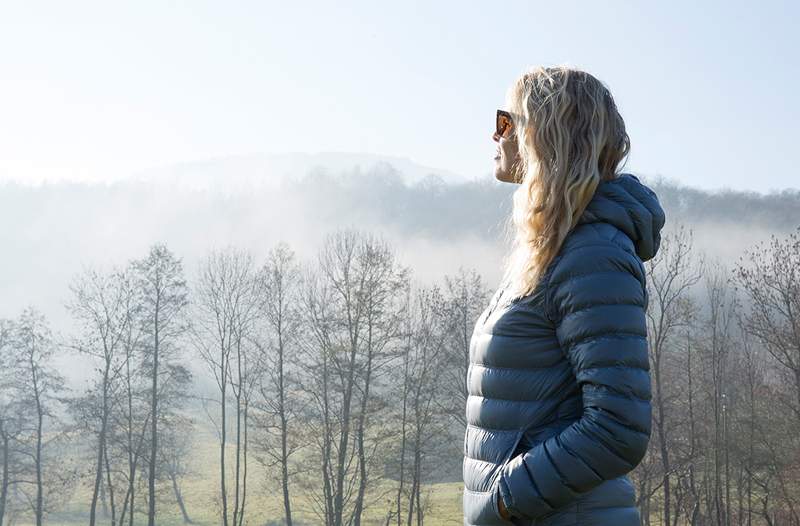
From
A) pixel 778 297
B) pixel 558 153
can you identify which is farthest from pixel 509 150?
pixel 778 297

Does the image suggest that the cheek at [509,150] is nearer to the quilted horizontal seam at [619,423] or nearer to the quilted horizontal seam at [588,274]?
the quilted horizontal seam at [588,274]

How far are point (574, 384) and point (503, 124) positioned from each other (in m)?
0.85

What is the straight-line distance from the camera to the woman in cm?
238

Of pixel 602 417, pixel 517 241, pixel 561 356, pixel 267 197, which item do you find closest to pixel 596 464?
pixel 602 417

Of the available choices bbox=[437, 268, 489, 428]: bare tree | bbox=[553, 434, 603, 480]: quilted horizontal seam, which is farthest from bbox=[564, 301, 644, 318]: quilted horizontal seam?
bbox=[437, 268, 489, 428]: bare tree

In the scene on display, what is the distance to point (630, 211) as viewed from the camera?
8.43ft

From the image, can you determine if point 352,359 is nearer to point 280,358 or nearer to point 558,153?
point 280,358

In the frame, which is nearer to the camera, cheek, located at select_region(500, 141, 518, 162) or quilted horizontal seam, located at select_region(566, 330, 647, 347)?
quilted horizontal seam, located at select_region(566, 330, 647, 347)

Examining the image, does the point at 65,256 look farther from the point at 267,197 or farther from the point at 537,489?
the point at 537,489

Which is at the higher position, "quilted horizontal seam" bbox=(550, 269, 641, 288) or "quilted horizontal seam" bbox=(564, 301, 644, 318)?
"quilted horizontal seam" bbox=(550, 269, 641, 288)

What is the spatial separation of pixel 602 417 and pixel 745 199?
121 meters

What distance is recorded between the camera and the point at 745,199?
115 metres

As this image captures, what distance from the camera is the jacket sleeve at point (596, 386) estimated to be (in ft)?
7.75

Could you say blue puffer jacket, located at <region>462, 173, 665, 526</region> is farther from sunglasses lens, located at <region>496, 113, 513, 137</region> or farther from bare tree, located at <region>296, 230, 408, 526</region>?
bare tree, located at <region>296, 230, 408, 526</region>
